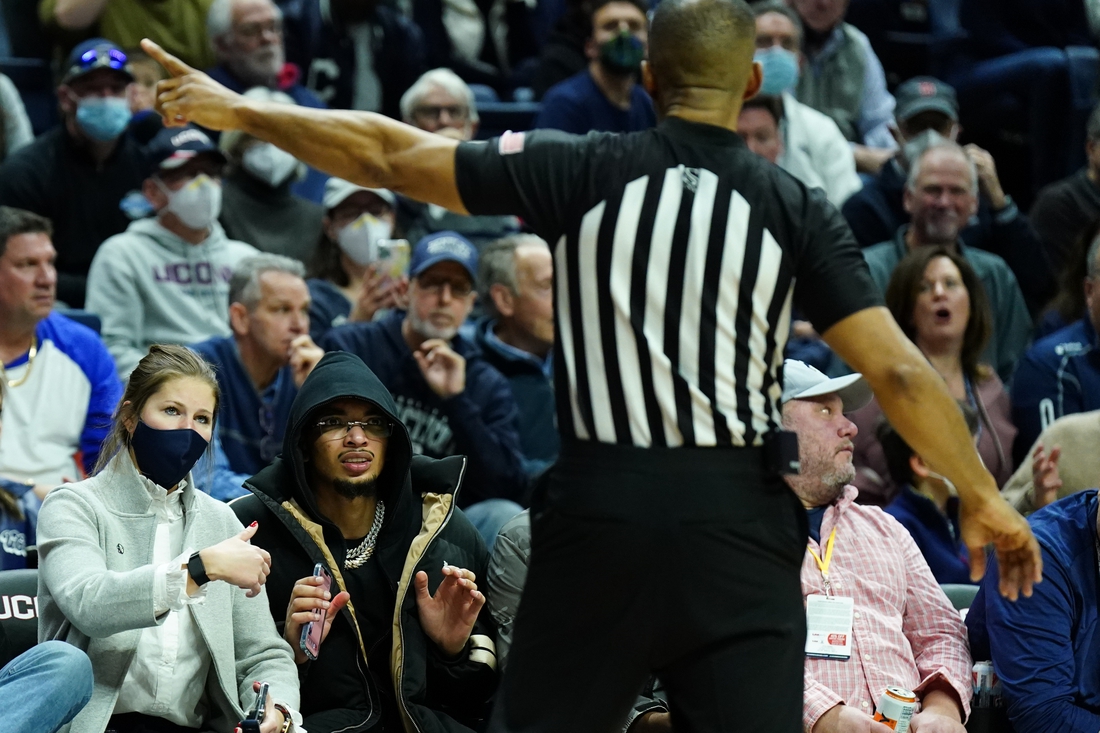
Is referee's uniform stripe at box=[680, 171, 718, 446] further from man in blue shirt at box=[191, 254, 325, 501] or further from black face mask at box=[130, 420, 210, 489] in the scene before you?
man in blue shirt at box=[191, 254, 325, 501]

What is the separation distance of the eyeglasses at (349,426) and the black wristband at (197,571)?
0.86 metres

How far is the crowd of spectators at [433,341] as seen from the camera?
155 inches

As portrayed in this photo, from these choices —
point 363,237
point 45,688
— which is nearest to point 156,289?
point 363,237

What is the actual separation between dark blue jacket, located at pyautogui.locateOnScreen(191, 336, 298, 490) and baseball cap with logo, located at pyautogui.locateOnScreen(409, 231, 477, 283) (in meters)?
0.69

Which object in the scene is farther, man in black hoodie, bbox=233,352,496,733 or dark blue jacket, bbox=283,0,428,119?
dark blue jacket, bbox=283,0,428,119

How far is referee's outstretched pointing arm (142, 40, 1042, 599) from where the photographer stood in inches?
106

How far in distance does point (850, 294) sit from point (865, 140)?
632 centimetres

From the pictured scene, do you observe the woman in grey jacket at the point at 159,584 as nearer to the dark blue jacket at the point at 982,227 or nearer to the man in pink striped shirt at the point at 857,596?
the man in pink striped shirt at the point at 857,596

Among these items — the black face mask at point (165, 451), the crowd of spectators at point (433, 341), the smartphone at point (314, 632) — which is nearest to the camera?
the black face mask at point (165, 451)

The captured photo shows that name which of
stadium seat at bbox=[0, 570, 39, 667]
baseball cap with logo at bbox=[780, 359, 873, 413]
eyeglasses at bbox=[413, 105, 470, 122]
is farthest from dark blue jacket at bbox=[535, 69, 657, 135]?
stadium seat at bbox=[0, 570, 39, 667]

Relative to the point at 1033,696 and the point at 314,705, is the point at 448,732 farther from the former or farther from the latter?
the point at 1033,696

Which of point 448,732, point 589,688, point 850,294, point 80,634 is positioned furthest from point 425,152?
point 448,732

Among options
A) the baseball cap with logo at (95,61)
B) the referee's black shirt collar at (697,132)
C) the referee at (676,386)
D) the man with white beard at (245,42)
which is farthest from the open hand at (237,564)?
the man with white beard at (245,42)

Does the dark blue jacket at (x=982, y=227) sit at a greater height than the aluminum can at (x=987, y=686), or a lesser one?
greater
